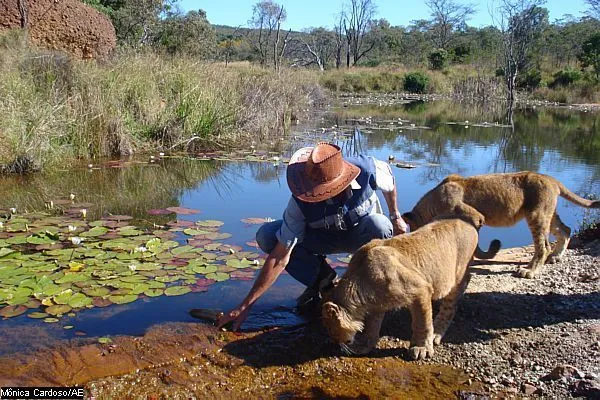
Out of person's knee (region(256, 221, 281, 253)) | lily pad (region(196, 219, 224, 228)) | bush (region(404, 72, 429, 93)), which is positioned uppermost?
bush (region(404, 72, 429, 93))

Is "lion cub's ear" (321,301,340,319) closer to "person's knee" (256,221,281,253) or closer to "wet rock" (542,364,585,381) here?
"person's knee" (256,221,281,253)

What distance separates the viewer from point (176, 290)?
213 inches

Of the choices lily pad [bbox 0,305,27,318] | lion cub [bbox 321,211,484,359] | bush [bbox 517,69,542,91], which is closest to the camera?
lion cub [bbox 321,211,484,359]

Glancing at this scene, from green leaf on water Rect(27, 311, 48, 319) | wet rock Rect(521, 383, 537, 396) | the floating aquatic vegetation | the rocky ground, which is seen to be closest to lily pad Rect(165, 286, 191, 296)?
the floating aquatic vegetation

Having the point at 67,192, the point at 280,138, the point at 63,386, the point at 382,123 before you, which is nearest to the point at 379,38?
the point at 382,123

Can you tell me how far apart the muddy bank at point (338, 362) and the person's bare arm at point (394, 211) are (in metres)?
0.79

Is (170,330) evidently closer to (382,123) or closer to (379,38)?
(382,123)

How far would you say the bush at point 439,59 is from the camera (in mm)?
55812

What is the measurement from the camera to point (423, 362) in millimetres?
4328

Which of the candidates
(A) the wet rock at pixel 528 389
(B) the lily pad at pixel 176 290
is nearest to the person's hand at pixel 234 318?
(B) the lily pad at pixel 176 290

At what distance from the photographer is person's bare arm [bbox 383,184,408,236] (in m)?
5.14

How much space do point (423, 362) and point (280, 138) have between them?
12484 millimetres

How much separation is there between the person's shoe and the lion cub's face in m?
0.89

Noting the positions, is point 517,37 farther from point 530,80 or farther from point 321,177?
point 321,177
